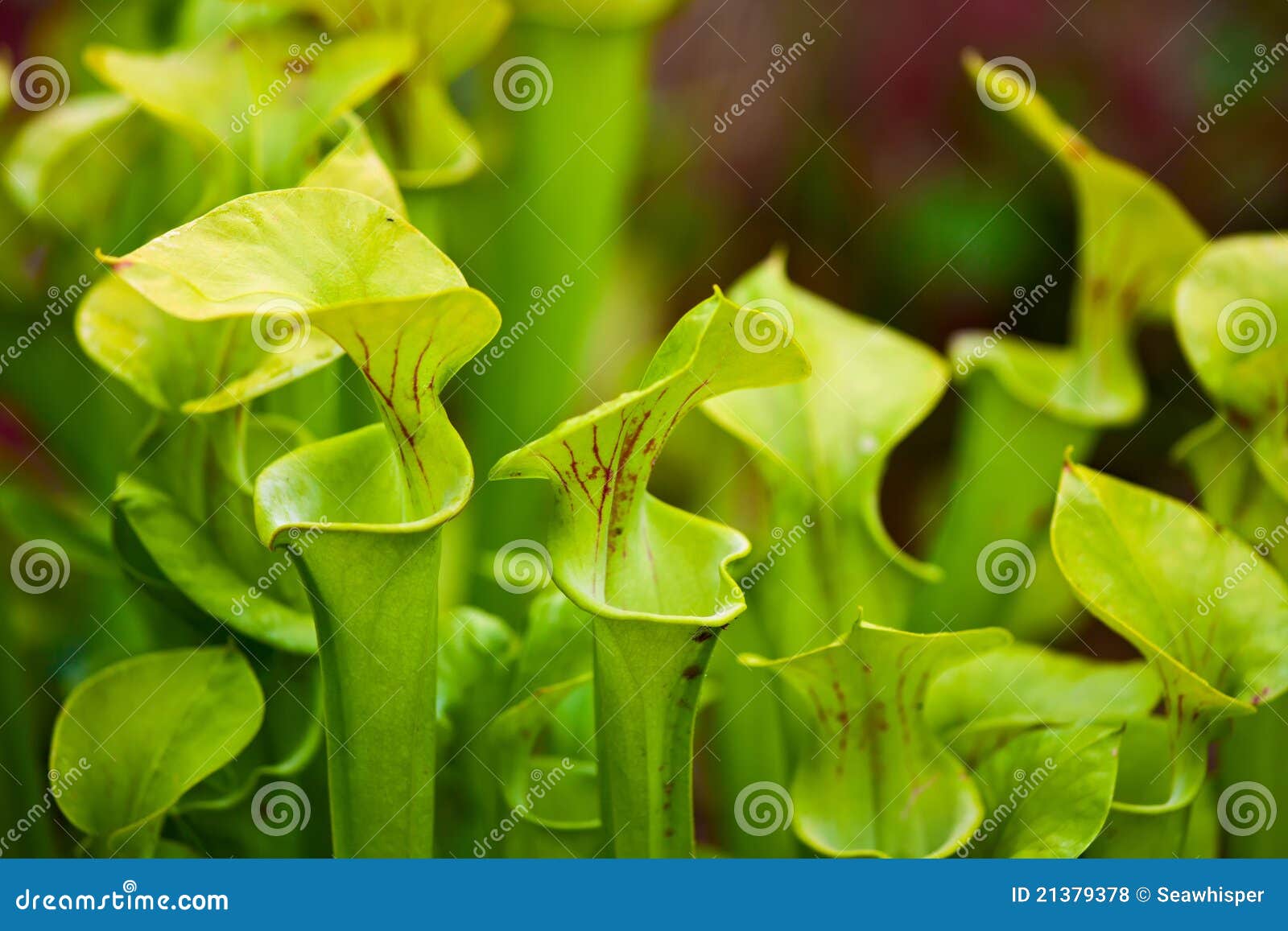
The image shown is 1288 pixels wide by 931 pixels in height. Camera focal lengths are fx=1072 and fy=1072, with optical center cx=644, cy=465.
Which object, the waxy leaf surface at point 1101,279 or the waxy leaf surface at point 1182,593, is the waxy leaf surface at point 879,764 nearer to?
the waxy leaf surface at point 1182,593

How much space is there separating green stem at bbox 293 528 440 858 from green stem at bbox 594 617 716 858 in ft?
0.19

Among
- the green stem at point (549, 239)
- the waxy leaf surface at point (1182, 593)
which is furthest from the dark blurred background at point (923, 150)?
the waxy leaf surface at point (1182, 593)

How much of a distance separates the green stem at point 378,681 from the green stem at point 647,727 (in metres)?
0.06

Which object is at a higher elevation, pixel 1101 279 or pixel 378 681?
pixel 1101 279

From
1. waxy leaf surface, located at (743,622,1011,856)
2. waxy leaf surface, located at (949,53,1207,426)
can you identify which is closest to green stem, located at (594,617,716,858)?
waxy leaf surface, located at (743,622,1011,856)

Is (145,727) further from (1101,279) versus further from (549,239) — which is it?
(1101,279)

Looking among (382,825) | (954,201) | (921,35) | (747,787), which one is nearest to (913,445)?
(954,201)

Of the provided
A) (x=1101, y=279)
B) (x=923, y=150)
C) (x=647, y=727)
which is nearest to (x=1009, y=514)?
(x=1101, y=279)

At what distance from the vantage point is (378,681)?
35cm

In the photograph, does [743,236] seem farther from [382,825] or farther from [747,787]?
[382,825]

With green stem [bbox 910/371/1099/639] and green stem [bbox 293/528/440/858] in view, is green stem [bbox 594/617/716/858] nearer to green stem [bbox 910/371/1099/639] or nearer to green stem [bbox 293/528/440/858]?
green stem [bbox 293/528/440/858]

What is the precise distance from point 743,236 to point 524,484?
0.49 metres

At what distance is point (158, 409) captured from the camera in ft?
1.36

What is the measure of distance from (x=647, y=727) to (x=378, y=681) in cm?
9
